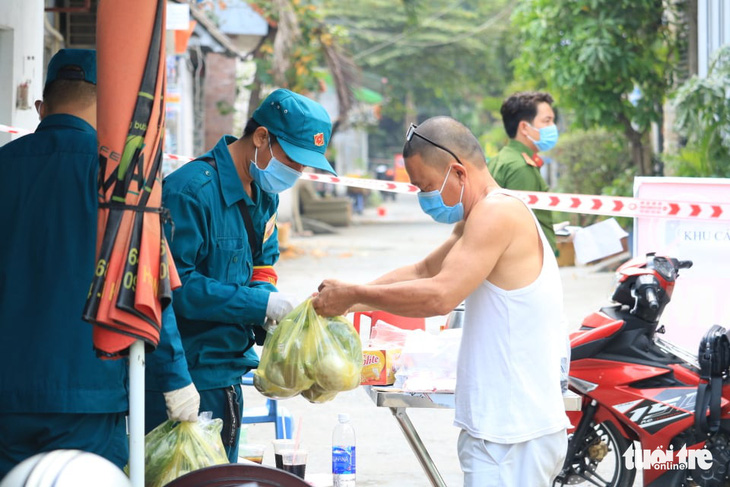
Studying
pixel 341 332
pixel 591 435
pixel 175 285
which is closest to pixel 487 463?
pixel 341 332

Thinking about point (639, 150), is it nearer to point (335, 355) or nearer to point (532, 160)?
point (532, 160)

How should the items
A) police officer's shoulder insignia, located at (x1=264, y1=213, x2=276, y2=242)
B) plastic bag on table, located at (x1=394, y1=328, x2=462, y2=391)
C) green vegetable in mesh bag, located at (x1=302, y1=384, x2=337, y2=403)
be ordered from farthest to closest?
1. plastic bag on table, located at (x1=394, y1=328, x2=462, y2=391)
2. police officer's shoulder insignia, located at (x1=264, y1=213, x2=276, y2=242)
3. green vegetable in mesh bag, located at (x1=302, y1=384, x2=337, y2=403)

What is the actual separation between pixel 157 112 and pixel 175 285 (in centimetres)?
52

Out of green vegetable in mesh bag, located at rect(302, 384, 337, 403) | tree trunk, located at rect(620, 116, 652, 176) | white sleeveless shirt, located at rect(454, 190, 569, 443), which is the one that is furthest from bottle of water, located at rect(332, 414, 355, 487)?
tree trunk, located at rect(620, 116, 652, 176)

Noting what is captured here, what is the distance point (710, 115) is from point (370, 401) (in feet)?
18.1

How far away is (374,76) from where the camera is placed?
134 feet

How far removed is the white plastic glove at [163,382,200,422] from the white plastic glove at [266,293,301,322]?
0.48 metres

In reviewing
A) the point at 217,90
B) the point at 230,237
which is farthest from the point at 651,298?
the point at 217,90

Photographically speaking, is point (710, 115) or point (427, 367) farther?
point (710, 115)

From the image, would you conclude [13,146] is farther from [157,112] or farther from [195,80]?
[195,80]

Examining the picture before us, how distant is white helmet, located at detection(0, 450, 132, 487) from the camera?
2721 mm

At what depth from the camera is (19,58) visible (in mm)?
7379

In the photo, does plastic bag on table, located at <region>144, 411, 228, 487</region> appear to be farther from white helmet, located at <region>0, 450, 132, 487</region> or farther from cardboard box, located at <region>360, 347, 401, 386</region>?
cardboard box, located at <region>360, 347, 401, 386</region>

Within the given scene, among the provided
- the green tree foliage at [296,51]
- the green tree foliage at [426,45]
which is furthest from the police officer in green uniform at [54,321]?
the green tree foliage at [426,45]
